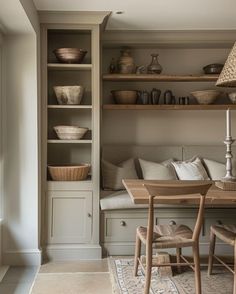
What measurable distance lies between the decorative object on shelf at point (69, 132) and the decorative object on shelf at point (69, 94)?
257 mm

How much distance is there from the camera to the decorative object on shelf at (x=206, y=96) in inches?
170

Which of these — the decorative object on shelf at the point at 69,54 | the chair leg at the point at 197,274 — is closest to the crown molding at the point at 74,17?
the decorative object on shelf at the point at 69,54

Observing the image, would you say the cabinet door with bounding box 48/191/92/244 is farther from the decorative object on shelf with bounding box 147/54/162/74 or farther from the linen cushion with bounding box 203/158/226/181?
the decorative object on shelf with bounding box 147/54/162/74

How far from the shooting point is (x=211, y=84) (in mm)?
4656

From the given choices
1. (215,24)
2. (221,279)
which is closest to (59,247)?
(221,279)

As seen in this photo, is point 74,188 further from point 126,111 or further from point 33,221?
point 126,111

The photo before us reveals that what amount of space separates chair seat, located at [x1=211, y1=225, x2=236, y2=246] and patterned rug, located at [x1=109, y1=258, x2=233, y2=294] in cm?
40

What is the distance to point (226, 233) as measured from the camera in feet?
10.2

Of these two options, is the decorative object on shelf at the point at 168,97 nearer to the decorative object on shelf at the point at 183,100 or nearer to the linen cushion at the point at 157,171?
the decorative object on shelf at the point at 183,100

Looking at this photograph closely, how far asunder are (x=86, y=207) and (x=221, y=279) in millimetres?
1415

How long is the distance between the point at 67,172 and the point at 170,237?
130cm

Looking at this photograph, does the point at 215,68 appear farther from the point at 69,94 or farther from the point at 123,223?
the point at 123,223

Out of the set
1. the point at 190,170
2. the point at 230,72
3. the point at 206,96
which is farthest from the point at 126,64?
the point at 230,72

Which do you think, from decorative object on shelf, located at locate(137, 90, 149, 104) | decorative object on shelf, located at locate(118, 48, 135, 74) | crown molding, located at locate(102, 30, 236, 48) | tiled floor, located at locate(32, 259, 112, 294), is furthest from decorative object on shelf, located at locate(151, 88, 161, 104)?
tiled floor, located at locate(32, 259, 112, 294)
